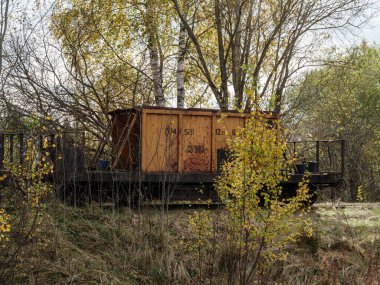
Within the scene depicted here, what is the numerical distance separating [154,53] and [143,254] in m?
10.2

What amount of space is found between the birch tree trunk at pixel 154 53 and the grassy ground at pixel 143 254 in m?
7.13

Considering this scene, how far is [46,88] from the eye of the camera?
17.1 meters

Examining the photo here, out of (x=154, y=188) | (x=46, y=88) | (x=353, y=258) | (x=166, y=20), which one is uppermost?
(x=166, y=20)

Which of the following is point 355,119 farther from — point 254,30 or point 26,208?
point 26,208

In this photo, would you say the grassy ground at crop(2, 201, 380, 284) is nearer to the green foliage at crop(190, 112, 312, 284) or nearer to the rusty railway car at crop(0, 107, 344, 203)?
the green foliage at crop(190, 112, 312, 284)

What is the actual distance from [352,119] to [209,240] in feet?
70.4

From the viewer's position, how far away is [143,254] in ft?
31.4

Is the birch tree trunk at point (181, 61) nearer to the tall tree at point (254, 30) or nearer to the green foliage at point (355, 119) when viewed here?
the tall tree at point (254, 30)

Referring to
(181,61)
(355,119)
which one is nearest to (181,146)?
(181,61)

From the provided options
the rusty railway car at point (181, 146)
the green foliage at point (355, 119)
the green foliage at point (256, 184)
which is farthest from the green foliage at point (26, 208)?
the green foliage at point (355, 119)

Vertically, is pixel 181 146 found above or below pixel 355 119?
below

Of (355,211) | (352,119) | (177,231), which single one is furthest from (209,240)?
(352,119)

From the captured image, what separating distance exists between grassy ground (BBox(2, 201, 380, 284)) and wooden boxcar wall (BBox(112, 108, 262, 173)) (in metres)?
2.72

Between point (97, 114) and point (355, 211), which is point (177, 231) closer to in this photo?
point (355, 211)
